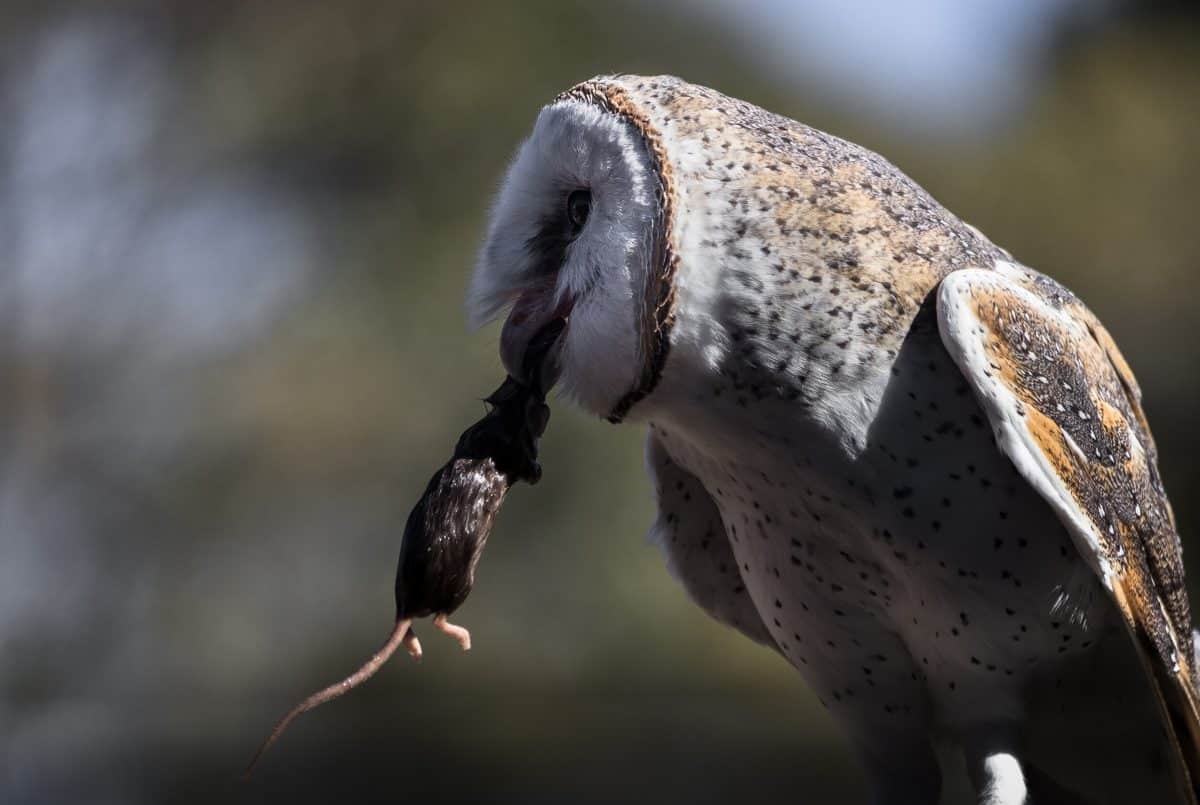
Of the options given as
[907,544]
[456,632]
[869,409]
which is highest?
[869,409]

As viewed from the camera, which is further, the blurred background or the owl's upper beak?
the blurred background

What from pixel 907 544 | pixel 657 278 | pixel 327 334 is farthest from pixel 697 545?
pixel 327 334

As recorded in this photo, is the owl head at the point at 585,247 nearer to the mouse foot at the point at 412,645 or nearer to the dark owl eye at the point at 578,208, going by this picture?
the dark owl eye at the point at 578,208

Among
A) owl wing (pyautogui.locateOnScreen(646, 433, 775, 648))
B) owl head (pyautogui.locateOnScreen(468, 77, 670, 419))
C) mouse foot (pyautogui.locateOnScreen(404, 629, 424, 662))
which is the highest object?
owl head (pyautogui.locateOnScreen(468, 77, 670, 419))

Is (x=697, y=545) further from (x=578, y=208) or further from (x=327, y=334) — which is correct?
(x=327, y=334)

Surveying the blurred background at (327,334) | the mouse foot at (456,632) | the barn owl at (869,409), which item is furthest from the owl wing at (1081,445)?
the blurred background at (327,334)

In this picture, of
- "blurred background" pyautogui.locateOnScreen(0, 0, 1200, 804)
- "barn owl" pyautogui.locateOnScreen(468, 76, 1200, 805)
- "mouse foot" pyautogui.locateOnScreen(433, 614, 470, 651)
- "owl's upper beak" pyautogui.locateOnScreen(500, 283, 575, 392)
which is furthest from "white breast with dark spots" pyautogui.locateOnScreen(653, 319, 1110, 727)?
"blurred background" pyautogui.locateOnScreen(0, 0, 1200, 804)

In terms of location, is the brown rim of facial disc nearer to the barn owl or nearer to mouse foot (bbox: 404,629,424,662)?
the barn owl

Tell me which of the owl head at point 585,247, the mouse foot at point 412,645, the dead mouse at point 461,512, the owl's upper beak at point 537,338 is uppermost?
the owl head at point 585,247
